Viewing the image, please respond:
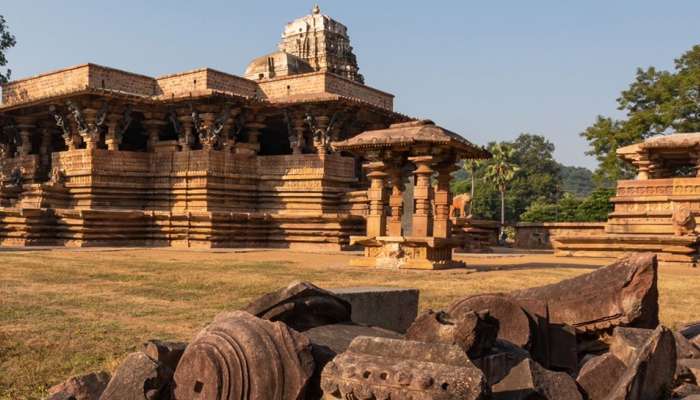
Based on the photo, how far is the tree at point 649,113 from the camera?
35.0 metres

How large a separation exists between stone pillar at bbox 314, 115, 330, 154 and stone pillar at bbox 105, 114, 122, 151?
24.8 ft

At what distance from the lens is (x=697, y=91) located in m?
35.2

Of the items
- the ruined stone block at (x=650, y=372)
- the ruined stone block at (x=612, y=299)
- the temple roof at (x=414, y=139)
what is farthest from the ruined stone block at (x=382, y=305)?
the temple roof at (x=414, y=139)

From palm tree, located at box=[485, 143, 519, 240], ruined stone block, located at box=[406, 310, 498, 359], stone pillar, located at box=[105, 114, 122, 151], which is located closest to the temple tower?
stone pillar, located at box=[105, 114, 122, 151]

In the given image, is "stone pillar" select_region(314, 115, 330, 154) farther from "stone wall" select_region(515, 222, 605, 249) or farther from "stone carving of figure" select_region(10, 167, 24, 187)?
"stone carving of figure" select_region(10, 167, 24, 187)

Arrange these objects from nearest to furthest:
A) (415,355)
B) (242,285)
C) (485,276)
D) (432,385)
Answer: (432,385), (415,355), (242,285), (485,276)

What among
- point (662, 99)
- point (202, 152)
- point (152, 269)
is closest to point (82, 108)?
point (202, 152)

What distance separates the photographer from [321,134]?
23.2 metres

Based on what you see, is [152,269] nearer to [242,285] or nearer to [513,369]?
[242,285]

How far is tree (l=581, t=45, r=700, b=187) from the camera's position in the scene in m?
35.0

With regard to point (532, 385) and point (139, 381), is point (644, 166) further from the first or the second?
point (139, 381)

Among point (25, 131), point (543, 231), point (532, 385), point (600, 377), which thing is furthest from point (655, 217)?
point (25, 131)

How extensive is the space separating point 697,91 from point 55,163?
33.9 metres

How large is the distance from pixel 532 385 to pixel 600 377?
1.71 ft
